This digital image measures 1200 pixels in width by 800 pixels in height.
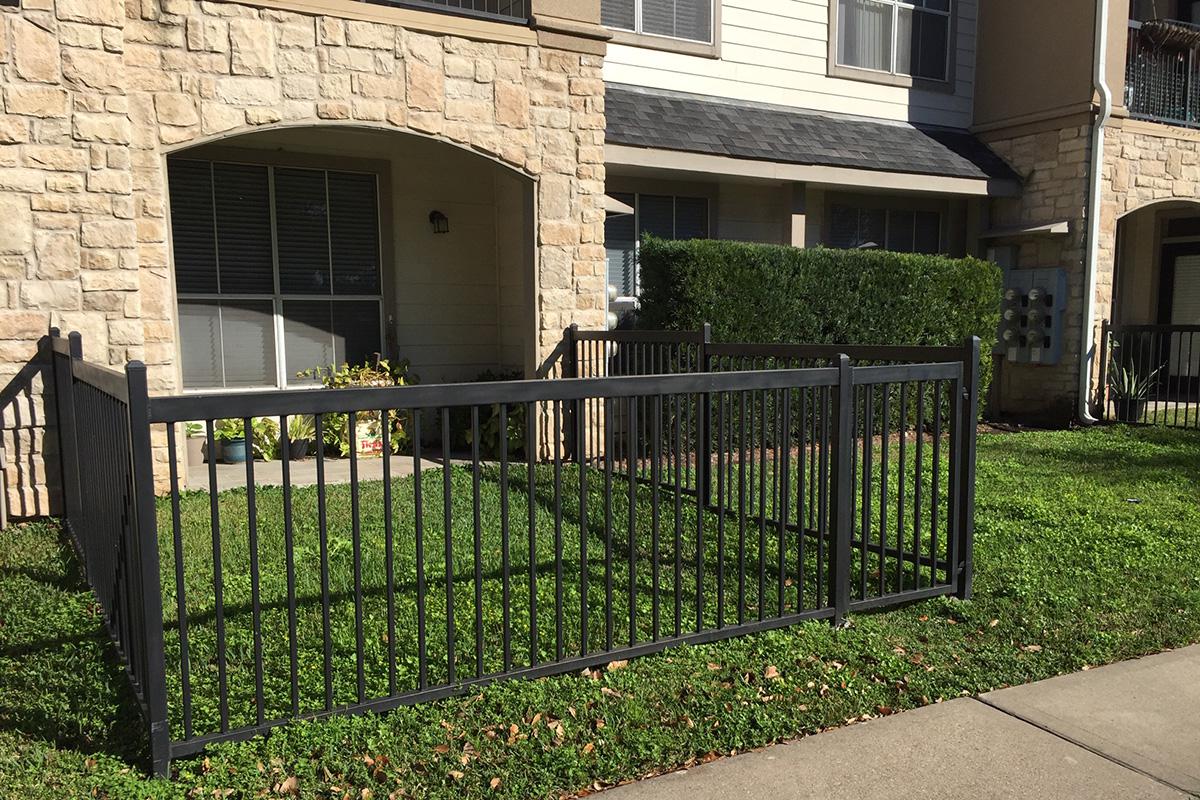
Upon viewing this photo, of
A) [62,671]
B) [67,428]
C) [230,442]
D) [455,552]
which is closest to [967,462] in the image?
[455,552]

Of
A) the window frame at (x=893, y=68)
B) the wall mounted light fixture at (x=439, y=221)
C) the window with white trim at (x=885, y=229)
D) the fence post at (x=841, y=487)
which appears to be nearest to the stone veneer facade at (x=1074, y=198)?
the window with white trim at (x=885, y=229)

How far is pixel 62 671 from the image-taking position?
3633 millimetres

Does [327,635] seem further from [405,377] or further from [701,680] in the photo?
[405,377]

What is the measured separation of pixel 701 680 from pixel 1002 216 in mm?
10749

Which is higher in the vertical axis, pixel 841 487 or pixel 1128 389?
pixel 841 487

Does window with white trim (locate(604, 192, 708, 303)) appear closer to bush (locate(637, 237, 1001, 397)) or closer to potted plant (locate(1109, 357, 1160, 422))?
bush (locate(637, 237, 1001, 397))

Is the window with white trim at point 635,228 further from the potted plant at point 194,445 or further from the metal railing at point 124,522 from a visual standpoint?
the metal railing at point 124,522

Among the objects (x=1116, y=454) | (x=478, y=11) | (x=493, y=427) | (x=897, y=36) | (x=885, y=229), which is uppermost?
(x=897, y=36)

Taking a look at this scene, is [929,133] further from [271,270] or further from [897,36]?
[271,270]

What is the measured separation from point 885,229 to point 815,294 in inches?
135

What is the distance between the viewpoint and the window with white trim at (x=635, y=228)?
34.2ft

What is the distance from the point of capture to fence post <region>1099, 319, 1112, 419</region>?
11688 millimetres

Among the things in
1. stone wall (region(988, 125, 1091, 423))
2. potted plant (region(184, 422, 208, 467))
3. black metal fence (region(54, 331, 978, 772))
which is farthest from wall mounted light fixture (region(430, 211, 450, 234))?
stone wall (region(988, 125, 1091, 423))

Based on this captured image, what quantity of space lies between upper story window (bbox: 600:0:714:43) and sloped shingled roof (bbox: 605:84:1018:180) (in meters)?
0.68
